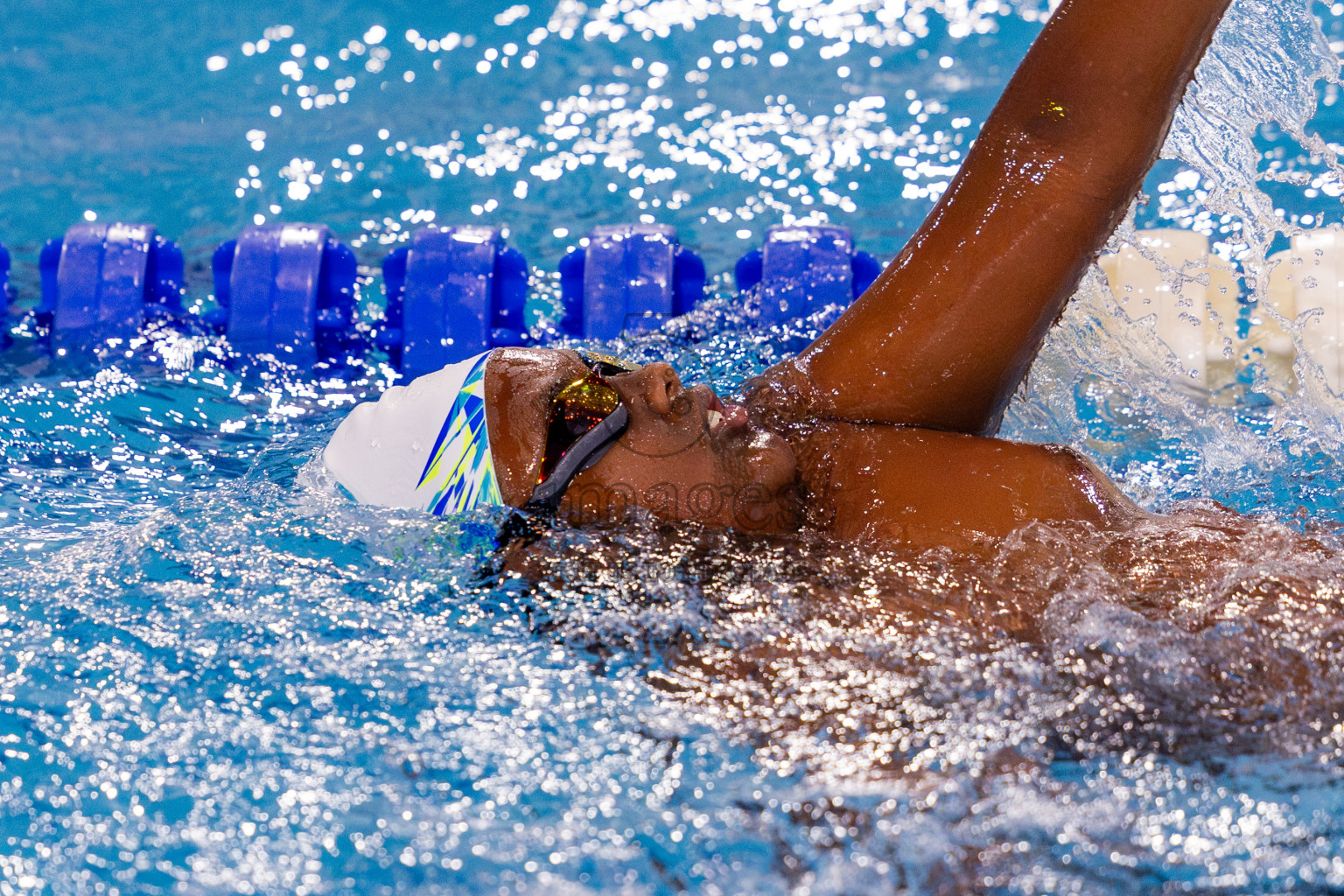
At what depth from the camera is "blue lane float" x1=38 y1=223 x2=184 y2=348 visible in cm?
331

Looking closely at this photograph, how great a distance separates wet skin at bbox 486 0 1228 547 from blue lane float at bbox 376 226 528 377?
1.20m

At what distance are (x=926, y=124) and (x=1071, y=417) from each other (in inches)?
80.1

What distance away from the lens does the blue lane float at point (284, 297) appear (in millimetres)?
3275

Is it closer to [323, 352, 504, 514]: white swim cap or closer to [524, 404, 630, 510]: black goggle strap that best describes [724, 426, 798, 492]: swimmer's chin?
[524, 404, 630, 510]: black goggle strap

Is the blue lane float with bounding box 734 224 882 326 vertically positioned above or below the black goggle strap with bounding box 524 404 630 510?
above

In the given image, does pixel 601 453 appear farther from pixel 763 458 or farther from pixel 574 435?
pixel 763 458

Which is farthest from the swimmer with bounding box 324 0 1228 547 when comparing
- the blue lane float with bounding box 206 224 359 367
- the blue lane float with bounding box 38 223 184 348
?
the blue lane float with bounding box 38 223 184 348

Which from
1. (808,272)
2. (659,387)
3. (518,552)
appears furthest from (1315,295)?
(518,552)

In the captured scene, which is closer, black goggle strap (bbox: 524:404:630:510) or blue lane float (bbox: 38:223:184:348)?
black goggle strap (bbox: 524:404:630:510)

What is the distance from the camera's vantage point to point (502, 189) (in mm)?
4199

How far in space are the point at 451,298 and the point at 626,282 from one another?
0.48 meters

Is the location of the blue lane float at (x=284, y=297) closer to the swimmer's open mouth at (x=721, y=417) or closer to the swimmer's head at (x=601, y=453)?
the swimmer's head at (x=601, y=453)

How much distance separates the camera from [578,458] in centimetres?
197

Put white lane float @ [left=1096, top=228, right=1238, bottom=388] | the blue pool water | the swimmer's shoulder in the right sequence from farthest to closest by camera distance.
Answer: white lane float @ [left=1096, top=228, right=1238, bottom=388], the swimmer's shoulder, the blue pool water
